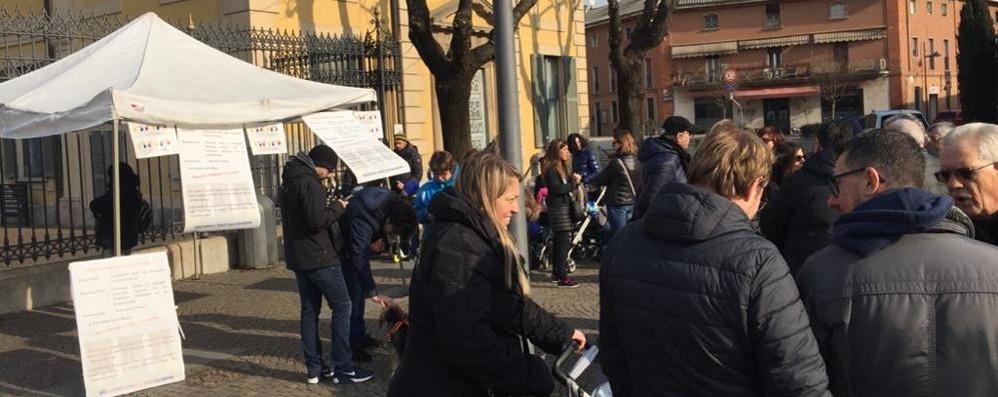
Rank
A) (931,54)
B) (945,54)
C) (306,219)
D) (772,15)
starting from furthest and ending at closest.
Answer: (945,54) < (772,15) < (931,54) < (306,219)

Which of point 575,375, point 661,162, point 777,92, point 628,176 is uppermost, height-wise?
point 777,92

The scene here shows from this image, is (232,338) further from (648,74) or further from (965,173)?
(648,74)

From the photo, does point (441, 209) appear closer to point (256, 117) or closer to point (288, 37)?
point (256, 117)

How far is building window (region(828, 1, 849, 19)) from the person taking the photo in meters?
62.7

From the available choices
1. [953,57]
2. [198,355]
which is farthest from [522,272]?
[953,57]

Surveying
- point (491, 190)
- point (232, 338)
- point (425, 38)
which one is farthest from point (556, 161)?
point (491, 190)

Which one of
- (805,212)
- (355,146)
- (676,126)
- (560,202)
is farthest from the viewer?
(560,202)

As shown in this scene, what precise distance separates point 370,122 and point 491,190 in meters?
4.88

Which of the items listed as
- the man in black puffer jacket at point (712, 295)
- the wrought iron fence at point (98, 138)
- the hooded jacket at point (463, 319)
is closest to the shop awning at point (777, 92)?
the wrought iron fence at point (98, 138)

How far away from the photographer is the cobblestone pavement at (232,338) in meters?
6.86

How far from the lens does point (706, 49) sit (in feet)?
217

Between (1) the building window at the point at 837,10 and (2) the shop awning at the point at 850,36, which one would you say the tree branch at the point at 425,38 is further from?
(1) the building window at the point at 837,10

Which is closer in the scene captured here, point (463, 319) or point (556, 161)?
point (463, 319)

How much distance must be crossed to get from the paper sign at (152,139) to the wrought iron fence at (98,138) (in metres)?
2.49
